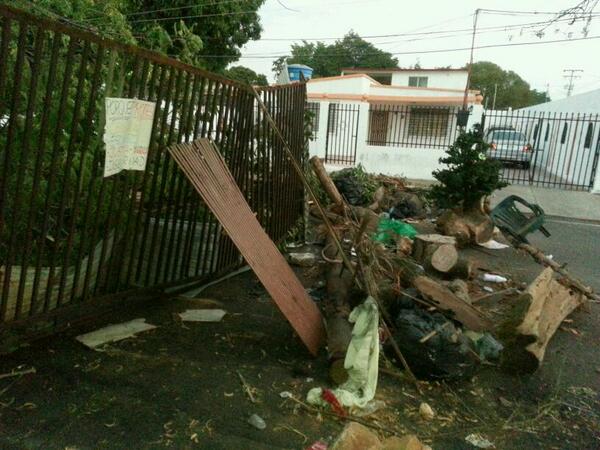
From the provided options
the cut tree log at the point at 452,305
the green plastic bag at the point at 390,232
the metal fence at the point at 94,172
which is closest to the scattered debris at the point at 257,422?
the metal fence at the point at 94,172

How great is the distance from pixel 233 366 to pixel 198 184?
49.8 inches

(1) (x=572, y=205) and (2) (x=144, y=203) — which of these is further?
(1) (x=572, y=205)

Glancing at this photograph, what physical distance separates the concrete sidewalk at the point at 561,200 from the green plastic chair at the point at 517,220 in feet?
13.6

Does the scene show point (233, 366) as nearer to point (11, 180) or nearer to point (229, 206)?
point (229, 206)

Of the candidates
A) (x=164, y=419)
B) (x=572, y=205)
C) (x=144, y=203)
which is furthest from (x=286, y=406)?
(x=572, y=205)

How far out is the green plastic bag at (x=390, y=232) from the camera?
667cm

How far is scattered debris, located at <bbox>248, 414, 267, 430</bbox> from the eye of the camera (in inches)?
103

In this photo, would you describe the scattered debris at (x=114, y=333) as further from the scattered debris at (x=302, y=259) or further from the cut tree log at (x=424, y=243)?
the cut tree log at (x=424, y=243)

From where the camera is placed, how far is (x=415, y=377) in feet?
10.6

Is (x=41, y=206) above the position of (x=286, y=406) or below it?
above

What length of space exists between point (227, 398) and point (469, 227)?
560 cm

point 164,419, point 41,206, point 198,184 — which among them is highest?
point 198,184

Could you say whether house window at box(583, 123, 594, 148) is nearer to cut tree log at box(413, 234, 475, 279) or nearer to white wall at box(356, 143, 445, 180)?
white wall at box(356, 143, 445, 180)

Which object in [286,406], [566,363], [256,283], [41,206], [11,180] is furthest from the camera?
[256,283]
